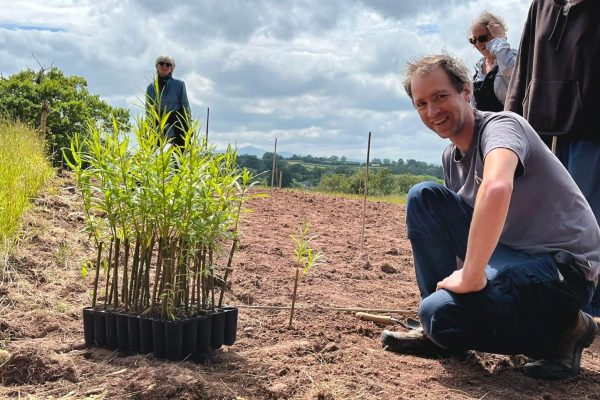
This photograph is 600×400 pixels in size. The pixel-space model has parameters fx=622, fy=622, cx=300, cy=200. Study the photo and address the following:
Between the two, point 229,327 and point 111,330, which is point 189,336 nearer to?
point 229,327

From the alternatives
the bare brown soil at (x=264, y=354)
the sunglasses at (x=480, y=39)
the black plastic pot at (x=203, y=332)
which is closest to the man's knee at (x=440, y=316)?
the bare brown soil at (x=264, y=354)

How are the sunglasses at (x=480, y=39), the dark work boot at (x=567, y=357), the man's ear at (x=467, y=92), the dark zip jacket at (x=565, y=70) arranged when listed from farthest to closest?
the sunglasses at (x=480, y=39) → the dark zip jacket at (x=565, y=70) → the dark work boot at (x=567, y=357) → the man's ear at (x=467, y=92)

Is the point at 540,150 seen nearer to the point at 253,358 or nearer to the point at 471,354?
the point at 471,354

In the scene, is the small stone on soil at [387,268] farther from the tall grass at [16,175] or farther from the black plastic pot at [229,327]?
the tall grass at [16,175]

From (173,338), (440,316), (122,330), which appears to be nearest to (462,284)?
(440,316)

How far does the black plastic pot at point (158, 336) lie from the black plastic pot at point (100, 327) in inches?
11.2

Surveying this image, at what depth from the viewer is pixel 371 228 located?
730 centimetres

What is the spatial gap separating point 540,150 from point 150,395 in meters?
1.71

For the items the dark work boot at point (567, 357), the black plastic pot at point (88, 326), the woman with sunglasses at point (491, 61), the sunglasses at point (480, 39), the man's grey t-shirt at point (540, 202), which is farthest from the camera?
the sunglasses at point (480, 39)

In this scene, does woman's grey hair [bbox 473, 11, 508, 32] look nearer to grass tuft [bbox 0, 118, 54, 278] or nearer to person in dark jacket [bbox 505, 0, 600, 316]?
person in dark jacket [bbox 505, 0, 600, 316]

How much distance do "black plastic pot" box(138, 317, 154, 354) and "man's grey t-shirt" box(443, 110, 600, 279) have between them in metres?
1.47

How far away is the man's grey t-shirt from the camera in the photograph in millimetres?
2387

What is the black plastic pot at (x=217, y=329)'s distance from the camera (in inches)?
105

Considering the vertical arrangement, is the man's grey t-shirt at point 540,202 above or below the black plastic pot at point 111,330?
above
